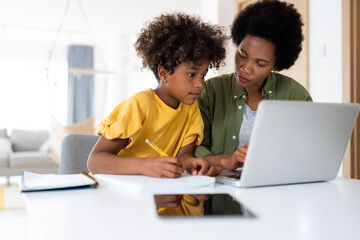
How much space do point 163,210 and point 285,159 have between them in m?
0.35

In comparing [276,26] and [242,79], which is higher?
[276,26]

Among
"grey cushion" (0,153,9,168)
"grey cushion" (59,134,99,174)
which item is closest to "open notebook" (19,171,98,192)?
"grey cushion" (59,134,99,174)

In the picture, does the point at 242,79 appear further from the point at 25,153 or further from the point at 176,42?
the point at 25,153

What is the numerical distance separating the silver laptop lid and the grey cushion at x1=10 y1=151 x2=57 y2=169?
4.13m

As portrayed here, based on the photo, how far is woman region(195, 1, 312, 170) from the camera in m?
1.26

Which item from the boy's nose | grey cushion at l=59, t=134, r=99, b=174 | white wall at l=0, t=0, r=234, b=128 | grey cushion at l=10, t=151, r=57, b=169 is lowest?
grey cushion at l=10, t=151, r=57, b=169

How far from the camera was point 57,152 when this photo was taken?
402cm

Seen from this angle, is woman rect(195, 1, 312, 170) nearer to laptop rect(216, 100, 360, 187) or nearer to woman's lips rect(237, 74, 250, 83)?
woman's lips rect(237, 74, 250, 83)

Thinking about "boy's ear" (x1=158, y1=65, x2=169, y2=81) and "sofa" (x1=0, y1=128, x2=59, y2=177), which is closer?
"boy's ear" (x1=158, y1=65, x2=169, y2=81)

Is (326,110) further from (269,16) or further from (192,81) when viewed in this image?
(269,16)

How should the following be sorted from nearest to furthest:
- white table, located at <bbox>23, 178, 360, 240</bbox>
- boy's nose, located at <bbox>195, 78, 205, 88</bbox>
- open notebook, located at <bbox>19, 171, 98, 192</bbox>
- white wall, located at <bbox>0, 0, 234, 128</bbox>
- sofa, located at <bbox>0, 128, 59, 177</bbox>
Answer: white table, located at <bbox>23, 178, 360, 240</bbox>
open notebook, located at <bbox>19, 171, 98, 192</bbox>
boy's nose, located at <bbox>195, 78, 205, 88</bbox>
sofa, located at <bbox>0, 128, 59, 177</bbox>
white wall, located at <bbox>0, 0, 234, 128</bbox>

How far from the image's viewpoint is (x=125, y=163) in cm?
90

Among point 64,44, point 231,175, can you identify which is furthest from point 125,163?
point 64,44

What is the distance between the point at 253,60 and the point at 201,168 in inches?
19.6
